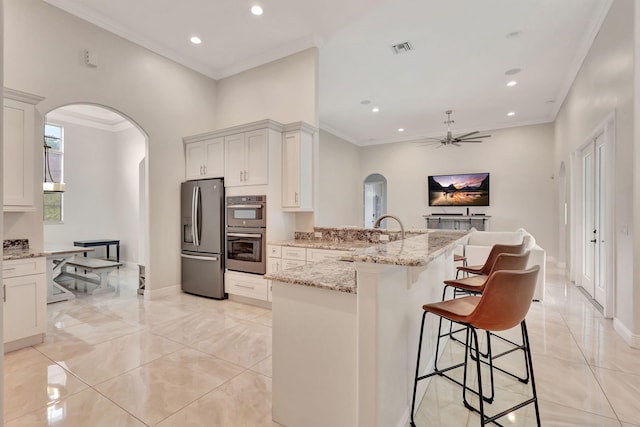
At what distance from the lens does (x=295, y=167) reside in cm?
428

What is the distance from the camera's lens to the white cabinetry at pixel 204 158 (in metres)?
4.57

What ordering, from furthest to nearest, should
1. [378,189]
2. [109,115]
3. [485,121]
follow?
[378,189]
[485,121]
[109,115]

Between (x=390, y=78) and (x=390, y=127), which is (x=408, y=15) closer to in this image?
(x=390, y=78)

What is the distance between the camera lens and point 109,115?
278 inches

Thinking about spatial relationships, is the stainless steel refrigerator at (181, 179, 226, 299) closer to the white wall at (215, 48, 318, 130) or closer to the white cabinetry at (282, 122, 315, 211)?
the white cabinetry at (282, 122, 315, 211)

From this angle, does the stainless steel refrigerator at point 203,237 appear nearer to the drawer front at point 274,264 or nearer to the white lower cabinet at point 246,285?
the white lower cabinet at point 246,285

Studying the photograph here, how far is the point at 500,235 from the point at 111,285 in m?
6.76

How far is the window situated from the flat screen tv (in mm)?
9217

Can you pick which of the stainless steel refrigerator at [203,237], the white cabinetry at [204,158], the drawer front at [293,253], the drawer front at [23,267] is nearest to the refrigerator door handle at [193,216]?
the stainless steel refrigerator at [203,237]

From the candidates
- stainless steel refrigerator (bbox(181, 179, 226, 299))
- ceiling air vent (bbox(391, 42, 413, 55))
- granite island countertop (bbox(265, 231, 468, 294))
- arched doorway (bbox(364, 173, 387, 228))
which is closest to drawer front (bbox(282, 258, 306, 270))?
stainless steel refrigerator (bbox(181, 179, 226, 299))

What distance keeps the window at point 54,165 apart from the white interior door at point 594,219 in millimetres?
9612

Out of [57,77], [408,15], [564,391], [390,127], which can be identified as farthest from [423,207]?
[57,77]

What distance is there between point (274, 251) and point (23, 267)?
98.0 inches

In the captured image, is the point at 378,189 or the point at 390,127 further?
the point at 378,189
